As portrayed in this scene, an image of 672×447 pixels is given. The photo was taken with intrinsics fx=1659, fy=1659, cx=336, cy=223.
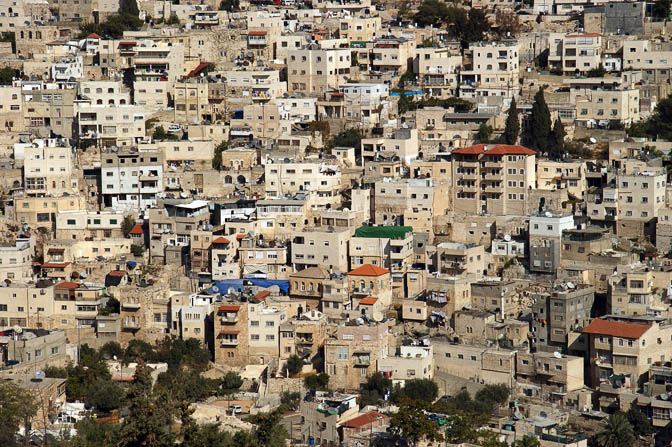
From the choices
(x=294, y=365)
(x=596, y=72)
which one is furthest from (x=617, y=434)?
(x=596, y=72)

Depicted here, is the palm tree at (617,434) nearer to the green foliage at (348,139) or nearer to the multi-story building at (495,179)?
the multi-story building at (495,179)

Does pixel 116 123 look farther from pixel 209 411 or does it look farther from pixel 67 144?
pixel 209 411

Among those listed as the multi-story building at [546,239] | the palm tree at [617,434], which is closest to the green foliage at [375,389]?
the palm tree at [617,434]

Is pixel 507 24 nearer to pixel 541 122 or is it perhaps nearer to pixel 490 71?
pixel 490 71

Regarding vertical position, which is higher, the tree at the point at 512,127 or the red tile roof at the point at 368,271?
the tree at the point at 512,127

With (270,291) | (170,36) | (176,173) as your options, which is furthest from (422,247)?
(170,36)

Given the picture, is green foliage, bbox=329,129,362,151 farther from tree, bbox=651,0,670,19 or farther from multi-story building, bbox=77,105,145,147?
tree, bbox=651,0,670,19
